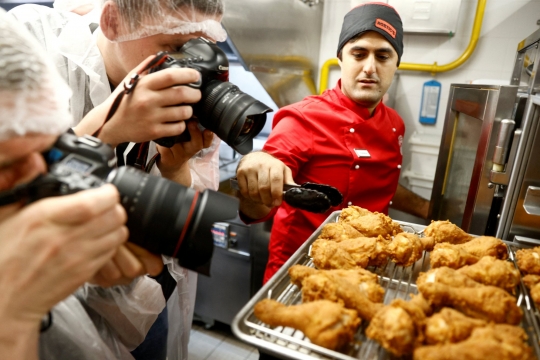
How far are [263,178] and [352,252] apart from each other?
32 cm

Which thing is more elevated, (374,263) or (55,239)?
(55,239)

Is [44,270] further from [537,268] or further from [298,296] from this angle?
[537,268]

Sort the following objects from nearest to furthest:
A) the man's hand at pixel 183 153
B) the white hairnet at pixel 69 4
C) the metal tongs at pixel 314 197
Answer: the metal tongs at pixel 314 197 < the man's hand at pixel 183 153 < the white hairnet at pixel 69 4

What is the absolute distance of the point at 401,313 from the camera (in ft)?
1.94

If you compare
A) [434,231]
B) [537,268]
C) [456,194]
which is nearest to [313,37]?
[456,194]

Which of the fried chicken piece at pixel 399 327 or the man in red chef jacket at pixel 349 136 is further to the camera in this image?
the man in red chef jacket at pixel 349 136

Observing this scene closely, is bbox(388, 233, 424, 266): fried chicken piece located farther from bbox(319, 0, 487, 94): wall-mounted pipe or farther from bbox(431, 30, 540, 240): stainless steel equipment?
bbox(319, 0, 487, 94): wall-mounted pipe

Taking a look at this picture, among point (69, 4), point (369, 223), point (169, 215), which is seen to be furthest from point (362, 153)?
point (69, 4)

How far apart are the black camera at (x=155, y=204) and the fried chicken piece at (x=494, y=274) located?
0.51 metres

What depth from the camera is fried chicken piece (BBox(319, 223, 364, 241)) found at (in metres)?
0.89

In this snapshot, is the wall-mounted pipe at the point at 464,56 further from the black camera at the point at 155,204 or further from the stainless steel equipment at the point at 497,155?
the black camera at the point at 155,204

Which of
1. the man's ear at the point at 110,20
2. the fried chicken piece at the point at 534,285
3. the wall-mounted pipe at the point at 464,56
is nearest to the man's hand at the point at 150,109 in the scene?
the man's ear at the point at 110,20

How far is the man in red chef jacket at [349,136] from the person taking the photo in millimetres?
1482

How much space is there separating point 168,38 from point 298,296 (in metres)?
0.70
